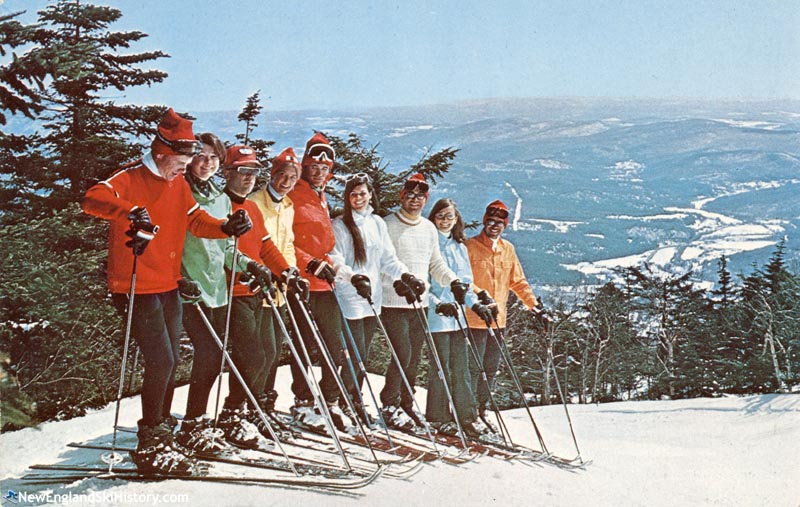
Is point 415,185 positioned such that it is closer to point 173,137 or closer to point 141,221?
point 173,137

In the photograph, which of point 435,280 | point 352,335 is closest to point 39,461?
point 352,335

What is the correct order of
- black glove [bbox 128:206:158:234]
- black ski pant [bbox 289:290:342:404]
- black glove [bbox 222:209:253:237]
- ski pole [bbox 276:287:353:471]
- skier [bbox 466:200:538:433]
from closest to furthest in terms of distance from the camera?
black glove [bbox 128:206:158:234] < black glove [bbox 222:209:253:237] < ski pole [bbox 276:287:353:471] < black ski pant [bbox 289:290:342:404] < skier [bbox 466:200:538:433]

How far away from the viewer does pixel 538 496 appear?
15.1 feet

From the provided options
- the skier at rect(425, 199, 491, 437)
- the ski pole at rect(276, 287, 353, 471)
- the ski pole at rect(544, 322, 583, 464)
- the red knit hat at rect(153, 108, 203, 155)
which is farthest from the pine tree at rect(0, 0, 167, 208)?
the ski pole at rect(544, 322, 583, 464)

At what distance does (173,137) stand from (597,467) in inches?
137

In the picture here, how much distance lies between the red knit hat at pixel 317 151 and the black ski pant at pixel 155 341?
3.95 ft

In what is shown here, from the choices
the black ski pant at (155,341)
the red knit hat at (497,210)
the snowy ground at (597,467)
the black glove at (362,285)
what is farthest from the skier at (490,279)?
the black ski pant at (155,341)

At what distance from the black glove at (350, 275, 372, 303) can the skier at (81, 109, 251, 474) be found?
3.28 feet

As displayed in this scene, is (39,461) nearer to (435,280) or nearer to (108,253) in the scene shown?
(108,253)

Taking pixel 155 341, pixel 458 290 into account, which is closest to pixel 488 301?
pixel 458 290

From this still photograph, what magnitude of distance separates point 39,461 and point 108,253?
1.14 metres

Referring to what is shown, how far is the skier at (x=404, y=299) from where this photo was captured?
504 centimetres

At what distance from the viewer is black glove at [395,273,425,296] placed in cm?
496

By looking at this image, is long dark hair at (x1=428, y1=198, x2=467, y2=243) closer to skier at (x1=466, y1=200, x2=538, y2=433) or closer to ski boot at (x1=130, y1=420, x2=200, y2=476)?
skier at (x1=466, y1=200, x2=538, y2=433)
